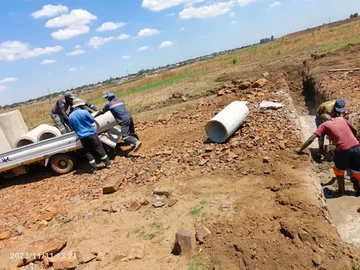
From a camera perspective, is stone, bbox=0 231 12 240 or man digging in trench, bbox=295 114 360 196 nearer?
man digging in trench, bbox=295 114 360 196

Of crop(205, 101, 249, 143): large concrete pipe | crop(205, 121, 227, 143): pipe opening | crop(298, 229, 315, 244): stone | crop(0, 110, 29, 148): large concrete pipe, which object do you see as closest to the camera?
crop(298, 229, 315, 244): stone

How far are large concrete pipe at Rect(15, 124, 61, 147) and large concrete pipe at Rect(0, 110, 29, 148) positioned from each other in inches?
17.3

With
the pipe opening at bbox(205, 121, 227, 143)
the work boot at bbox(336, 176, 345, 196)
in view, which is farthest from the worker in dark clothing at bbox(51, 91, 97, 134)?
the work boot at bbox(336, 176, 345, 196)

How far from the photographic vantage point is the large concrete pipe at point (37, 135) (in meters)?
7.25

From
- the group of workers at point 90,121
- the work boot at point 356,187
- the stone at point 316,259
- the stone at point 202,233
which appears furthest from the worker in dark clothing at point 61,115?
the work boot at point 356,187

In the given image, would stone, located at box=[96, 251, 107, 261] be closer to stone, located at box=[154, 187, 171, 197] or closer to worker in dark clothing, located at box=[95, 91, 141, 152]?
stone, located at box=[154, 187, 171, 197]

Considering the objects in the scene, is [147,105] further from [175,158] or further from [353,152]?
[353,152]

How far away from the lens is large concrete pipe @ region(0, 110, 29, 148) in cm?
756

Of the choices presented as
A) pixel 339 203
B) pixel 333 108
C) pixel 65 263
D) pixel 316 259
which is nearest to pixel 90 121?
pixel 65 263

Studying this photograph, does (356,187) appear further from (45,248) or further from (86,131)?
(86,131)

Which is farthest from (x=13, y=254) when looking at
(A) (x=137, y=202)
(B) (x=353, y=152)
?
(B) (x=353, y=152)

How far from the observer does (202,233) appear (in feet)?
12.8

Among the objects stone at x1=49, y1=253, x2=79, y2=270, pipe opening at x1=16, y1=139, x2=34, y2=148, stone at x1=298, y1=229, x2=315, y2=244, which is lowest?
stone at x1=298, y1=229, x2=315, y2=244

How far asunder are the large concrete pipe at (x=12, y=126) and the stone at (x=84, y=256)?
4.88m
